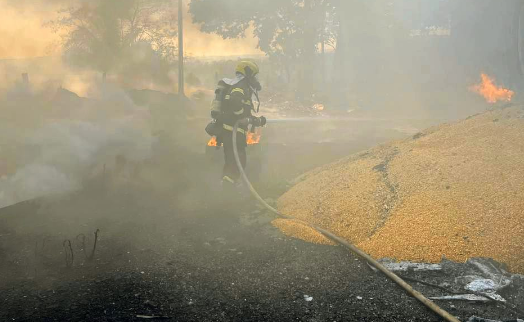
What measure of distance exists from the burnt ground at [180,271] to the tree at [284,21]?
20.8m

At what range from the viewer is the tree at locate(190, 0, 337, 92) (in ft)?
83.2

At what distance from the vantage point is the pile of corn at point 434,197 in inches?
174

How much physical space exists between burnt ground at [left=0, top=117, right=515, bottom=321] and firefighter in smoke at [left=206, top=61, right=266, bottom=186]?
3.31 feet

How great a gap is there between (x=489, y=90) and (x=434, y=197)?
19.8 metres

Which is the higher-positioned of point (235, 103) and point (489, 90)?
point (489, 90)

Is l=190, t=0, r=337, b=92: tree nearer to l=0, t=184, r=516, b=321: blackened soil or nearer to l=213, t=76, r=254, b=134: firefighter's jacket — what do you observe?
l=213, t=76, r=254, b=134: firefighter's jacket

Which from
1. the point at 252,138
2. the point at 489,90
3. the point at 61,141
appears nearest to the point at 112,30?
the point at 61,141

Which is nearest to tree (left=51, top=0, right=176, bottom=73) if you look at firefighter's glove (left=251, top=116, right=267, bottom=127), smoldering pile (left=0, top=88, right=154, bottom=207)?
smoldering pile (left=0, top=88, right=154, bottom=207)

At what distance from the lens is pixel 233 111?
720 cm

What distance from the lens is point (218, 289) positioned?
3.95 meters

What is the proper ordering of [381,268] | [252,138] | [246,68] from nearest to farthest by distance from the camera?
[381,268]
[246,68]
[252,138]

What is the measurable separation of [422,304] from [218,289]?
1.72m

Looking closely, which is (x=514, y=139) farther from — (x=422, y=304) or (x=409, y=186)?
(x=422, y=304)

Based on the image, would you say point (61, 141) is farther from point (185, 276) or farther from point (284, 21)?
point (284, 21)
